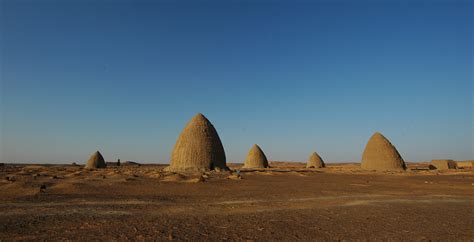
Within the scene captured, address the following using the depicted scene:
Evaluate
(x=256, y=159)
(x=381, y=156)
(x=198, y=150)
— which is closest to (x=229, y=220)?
(x=198, y=150)

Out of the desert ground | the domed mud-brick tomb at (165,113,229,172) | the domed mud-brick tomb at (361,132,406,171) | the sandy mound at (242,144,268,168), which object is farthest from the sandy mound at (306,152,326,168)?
the desert ground

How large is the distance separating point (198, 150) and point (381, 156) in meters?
25.2

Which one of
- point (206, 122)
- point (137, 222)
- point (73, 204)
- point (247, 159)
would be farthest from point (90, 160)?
point (137, 222)

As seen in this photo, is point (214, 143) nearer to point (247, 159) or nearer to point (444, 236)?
point (247, 159)

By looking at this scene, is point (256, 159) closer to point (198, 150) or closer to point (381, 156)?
point (381, 156)

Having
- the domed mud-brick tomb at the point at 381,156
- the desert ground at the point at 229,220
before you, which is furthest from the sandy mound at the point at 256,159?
the desert ground at the point at 229,220

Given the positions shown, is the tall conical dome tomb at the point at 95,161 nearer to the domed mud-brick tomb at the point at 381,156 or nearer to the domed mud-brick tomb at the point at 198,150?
the domed mud-brick tomb at the point at 198,150

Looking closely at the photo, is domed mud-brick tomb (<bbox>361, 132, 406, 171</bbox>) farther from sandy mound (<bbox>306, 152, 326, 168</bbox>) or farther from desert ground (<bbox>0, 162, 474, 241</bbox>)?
desert ground (<bbox>0, 162, 474, 241</bbox>)

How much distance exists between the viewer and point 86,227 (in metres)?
5.90

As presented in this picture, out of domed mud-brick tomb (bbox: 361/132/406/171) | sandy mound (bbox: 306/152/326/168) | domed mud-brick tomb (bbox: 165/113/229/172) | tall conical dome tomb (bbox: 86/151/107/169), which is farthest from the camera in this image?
sandy mound (bbox: 306/152/326/168)

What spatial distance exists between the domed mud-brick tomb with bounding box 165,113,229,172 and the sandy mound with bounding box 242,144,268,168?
1682 centimetres

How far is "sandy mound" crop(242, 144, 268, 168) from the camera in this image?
4853cm

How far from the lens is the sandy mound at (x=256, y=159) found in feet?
159

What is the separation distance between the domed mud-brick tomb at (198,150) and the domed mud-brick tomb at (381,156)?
21.3m
